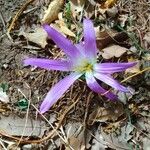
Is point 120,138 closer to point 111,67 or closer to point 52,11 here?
point 111,67

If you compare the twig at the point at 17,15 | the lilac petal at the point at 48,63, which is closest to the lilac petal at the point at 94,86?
the lilac petal at the point at 48,63

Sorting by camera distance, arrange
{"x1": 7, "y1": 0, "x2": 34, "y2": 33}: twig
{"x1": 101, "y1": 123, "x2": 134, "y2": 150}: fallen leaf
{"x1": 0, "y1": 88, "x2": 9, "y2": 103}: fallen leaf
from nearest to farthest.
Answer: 1. {"x1": 101, "y1": 123, "x2": 134, "y2": 150}: fallen leaf
2. {"x1": 0, "y1": 88, "x2": 9, "y2": 103}: fallen leaf
3. {"x1": 7, "y1": 0, "x2": 34, "y2": 33}: twig

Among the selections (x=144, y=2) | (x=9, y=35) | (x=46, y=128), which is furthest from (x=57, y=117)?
(x=144, y=2)

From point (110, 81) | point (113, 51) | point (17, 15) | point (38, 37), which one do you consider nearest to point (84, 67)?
point (110, 81)

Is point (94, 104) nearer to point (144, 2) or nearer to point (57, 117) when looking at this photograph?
point (57, 117)

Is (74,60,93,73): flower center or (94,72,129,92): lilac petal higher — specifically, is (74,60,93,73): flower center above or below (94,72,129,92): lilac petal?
above

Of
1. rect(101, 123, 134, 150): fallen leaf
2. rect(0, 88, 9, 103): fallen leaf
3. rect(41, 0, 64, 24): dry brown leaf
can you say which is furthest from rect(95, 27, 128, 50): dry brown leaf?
rect(0, 88, 9, 103): fallen leaf

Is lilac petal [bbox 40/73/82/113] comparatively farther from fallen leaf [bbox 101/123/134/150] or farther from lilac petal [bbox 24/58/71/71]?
fallen leaf [bbox 101/123/134/150]

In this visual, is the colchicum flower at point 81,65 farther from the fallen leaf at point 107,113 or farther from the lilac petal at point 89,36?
the fallen leaf at point 107,113
